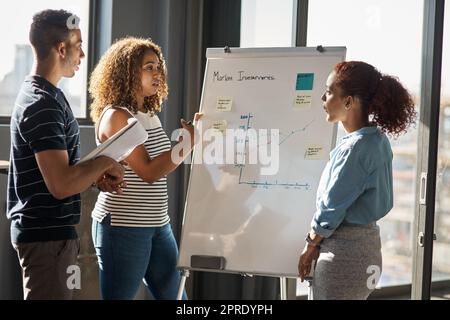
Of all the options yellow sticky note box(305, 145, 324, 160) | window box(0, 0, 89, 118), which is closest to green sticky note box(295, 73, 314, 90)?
yellow sticky note box(305, 145, 324, 160)

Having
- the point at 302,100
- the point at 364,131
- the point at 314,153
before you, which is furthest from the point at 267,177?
the point at 364,131

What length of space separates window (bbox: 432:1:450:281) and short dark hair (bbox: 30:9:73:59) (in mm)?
1852

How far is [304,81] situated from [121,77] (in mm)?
770

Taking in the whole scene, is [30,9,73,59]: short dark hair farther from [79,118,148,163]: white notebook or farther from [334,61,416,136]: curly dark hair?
[334,61,416,136]: curly dark hair

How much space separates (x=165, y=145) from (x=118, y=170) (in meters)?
0.36

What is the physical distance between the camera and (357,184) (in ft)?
7.80

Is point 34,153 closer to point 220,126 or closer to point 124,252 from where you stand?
point 124,252

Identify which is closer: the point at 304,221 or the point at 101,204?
A: the point at 101,204

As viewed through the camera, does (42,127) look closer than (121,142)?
Yes

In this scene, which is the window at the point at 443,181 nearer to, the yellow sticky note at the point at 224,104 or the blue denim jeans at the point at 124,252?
the yellow sticky note at the point at 224,104

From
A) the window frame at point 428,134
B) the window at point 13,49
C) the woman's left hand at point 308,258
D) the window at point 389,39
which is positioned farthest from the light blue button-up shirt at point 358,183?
the window at point 13,49
